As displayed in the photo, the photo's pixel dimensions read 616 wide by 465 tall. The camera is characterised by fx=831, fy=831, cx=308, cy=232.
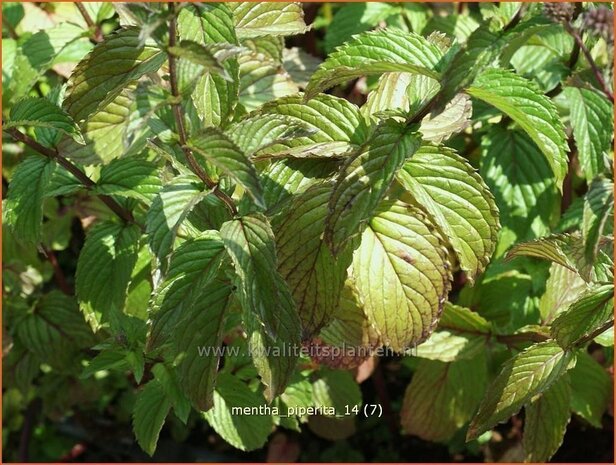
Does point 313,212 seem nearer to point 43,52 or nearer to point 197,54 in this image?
point 197,54

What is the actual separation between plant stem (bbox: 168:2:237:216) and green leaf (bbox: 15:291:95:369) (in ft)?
2.30

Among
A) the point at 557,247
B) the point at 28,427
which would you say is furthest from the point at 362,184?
the point at 28,427

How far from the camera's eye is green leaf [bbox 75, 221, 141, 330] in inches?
56.7

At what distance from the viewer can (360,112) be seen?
126cm

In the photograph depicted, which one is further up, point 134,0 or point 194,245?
point 134,0

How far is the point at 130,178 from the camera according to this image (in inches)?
55.3

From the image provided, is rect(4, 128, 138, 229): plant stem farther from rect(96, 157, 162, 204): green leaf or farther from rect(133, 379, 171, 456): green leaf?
rect(133, 379, 171, 456): green leaf

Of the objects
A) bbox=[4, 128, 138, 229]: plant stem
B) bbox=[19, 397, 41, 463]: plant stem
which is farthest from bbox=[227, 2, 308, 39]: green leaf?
bbox=[19, 397, 41, 463]: plant stem

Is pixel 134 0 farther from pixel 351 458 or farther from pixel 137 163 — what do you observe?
pixel 351 458

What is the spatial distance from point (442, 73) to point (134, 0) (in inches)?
15.2

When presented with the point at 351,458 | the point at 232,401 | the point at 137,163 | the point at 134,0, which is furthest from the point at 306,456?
the point at 134,0

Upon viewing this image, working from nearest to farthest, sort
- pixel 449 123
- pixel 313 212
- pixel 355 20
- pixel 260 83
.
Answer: pixel 313 212 → pixel 449 123 → pixel 260 83 → pixel 355 20

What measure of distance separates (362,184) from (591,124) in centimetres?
59


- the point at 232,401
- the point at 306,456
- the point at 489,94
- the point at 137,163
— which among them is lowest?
the point at 306,456
